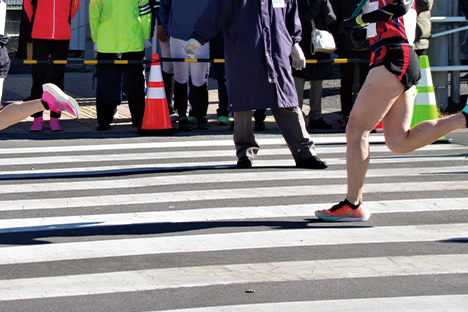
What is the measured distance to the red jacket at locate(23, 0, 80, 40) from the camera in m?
9.98

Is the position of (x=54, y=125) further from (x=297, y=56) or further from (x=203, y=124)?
(x=297, y=56)

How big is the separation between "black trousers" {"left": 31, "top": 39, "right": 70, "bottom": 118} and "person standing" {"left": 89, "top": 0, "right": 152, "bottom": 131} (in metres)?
0.49

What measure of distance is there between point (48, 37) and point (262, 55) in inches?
159

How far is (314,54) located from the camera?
10.1 metres

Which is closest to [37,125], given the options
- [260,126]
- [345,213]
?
[260,126]

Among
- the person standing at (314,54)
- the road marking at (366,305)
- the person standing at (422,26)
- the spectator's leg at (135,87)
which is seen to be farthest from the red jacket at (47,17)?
the road marking at (366,305)

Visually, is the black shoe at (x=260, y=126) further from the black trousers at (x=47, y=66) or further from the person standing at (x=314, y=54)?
the black trousers at (x=47, y=66)

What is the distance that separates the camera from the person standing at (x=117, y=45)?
1002 cm

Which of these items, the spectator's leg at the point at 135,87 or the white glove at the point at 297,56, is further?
the spectator's leg at the point at 135,87

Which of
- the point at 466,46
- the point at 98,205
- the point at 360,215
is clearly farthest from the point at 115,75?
the point at 466,46

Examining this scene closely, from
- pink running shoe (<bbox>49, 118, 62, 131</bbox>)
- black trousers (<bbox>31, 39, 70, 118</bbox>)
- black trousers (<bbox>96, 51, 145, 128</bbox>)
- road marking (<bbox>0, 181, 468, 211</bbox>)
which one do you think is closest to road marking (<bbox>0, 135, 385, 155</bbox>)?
pink running shoe (<bbox>49, 118, 62, 131</bbox>)

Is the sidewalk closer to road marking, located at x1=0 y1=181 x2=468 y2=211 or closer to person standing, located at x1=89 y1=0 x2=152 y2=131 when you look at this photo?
person standing, located at x1=89 y1=0 x2=152 y2=131

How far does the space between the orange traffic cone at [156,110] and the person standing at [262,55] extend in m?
2.67

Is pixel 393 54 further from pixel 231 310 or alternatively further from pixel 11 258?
pixel 11 258
